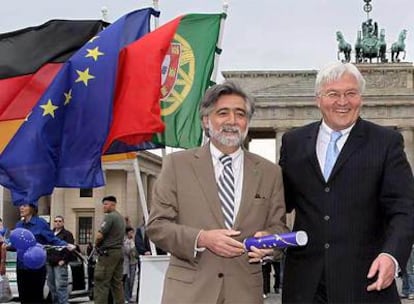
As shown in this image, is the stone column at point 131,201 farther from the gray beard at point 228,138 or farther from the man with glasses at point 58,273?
the gray beard at point 228,138

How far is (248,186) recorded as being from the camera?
13.1 feet

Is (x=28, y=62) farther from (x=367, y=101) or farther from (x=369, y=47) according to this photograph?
(x=369, y=47)

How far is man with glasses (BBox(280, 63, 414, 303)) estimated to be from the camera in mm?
3803

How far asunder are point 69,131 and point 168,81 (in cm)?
128

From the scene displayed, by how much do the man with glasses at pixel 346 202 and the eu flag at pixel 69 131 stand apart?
4368 mm

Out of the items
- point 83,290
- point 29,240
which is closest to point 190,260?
point 29,240

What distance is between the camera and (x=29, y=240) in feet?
34.5

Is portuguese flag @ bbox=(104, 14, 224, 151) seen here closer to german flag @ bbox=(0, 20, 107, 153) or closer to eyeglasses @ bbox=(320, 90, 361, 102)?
german flag @ bbox=(0, 20, 107, 153)

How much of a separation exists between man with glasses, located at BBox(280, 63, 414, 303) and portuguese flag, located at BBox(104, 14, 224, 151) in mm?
4275

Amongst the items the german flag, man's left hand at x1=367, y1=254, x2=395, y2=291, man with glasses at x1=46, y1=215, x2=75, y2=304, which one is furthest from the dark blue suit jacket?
man with glasses at x1=46, y1=215, x2=75, y2=304

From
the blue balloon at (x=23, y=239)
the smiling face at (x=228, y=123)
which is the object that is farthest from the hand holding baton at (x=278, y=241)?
the blue balloon at (x=23, y=239)

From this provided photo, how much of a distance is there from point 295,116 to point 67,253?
44701 millimetres

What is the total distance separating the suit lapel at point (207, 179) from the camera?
12.9 feet

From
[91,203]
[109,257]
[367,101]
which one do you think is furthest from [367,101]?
[109,257]
